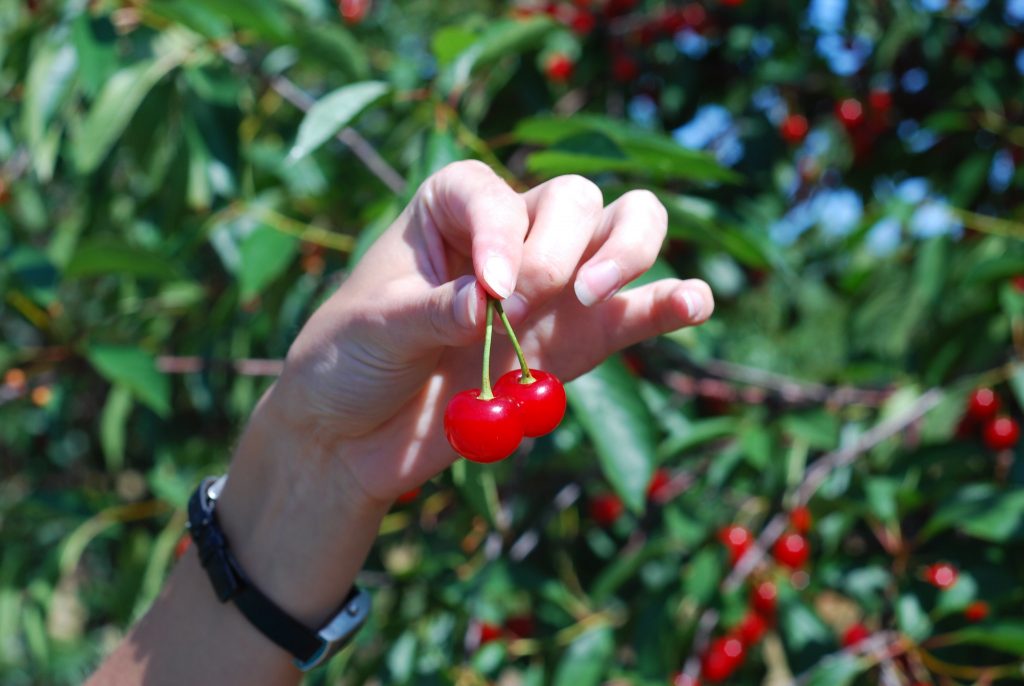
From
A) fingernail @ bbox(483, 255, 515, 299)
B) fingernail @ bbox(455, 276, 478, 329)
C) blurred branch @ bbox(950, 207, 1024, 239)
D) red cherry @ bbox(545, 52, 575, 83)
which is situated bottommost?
blurred branch @ bbox(950, 207, 1024, 239)

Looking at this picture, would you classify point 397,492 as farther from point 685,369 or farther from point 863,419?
point 863,419

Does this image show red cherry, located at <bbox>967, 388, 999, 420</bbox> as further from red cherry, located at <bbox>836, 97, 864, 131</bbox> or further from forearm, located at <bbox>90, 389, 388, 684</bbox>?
forearm, located at <bbox>90, 389, 388, 684</bbox>

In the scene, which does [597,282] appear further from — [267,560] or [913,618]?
[913,618]

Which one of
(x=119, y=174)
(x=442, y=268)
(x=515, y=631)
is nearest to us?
(x=442, y=268)

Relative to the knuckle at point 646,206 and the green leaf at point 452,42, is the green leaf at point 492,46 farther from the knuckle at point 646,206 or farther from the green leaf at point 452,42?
the knuckle at point 646,206

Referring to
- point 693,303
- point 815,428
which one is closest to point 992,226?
point 815,428

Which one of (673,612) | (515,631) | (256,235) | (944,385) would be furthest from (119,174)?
(944,385)

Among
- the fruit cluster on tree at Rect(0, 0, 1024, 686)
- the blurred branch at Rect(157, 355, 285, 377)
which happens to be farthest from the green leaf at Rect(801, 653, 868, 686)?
the blurred branch at Rect(157, 355, 285, 377)
